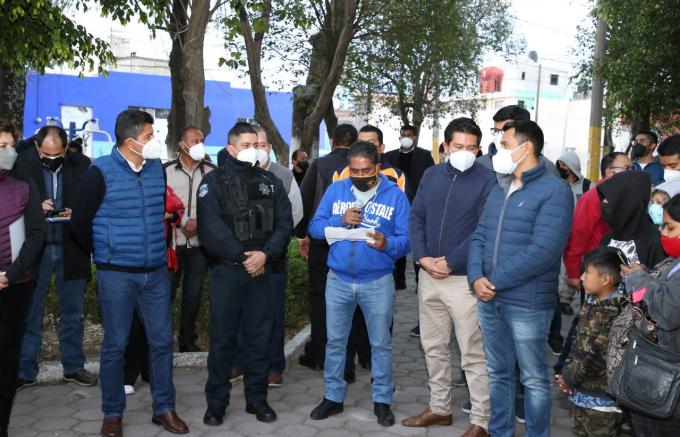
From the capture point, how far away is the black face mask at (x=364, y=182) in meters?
5.14

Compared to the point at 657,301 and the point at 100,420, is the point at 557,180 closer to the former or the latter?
the point at 657,301

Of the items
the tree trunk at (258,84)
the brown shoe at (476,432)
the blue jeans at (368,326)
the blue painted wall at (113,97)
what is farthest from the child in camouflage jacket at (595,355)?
the blue painted wall at (113,97)

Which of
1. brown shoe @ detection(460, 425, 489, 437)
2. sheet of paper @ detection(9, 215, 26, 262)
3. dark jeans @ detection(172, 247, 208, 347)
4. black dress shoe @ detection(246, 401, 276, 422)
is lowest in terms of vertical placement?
black dress shoe @ detection(246, 401, 276, 422)

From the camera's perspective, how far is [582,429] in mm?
4375

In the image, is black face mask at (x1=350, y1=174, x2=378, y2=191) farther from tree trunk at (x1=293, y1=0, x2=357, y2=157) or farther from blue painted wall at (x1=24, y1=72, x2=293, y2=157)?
blue painted wall at (x1=24, y1=72, x2=293, y2=157)

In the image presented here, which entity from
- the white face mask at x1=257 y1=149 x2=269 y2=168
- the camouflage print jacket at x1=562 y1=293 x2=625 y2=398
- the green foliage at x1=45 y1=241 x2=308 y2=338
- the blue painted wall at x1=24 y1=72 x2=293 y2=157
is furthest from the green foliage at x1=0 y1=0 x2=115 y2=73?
the blue painted wall at x1=24 y1=72 x2=293 y2=157

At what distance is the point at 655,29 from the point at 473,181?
9422mm

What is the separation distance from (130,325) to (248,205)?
115cm

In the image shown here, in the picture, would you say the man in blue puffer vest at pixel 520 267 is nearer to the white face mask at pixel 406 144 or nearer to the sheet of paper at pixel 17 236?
the sheet of paper at pixel 17 236

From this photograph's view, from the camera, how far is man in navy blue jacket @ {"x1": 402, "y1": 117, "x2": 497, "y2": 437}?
16.0ft

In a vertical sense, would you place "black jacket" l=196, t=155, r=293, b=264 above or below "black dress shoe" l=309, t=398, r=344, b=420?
above

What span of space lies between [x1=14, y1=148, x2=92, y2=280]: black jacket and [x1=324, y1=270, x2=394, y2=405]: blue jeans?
78.5 inches

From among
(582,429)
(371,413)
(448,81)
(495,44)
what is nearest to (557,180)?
(582,429)

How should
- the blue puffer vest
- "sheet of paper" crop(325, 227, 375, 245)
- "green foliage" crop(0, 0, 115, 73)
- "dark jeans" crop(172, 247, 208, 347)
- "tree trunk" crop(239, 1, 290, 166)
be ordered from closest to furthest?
the blue puffer vest, "sheet of paper" crop(325, 227, 375, 245), "dark jeans" crop(172, 247, 208, 347), "green foliage" crop(0, 0, 115, 73), "tree trunk" crop(239, 1, 290, 166)
